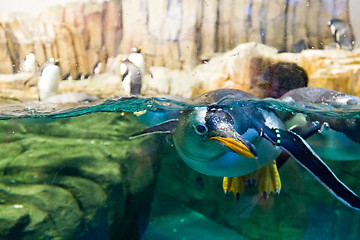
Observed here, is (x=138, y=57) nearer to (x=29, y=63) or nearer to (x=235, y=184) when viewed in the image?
(x=29, y=63)

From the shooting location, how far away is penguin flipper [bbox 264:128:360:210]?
176 cm

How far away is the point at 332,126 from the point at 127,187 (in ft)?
7.72

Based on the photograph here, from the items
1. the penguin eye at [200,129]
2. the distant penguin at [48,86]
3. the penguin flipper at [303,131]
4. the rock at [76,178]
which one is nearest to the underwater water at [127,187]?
the rock at [76,178]

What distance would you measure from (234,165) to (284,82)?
804mm

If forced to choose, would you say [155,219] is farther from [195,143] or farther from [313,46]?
[313,46]

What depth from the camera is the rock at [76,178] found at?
9.23 ft

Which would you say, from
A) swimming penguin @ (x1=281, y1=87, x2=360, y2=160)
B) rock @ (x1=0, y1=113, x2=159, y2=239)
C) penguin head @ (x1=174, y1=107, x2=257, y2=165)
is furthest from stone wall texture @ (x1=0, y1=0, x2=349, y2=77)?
rock @ (x1=0, y1=113, x2=159, y2=239)

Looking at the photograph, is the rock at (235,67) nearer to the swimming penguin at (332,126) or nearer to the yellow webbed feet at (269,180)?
the swimming penguin at (332,126)

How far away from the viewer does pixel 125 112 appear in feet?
11.7

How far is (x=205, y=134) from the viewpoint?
6.55 ft

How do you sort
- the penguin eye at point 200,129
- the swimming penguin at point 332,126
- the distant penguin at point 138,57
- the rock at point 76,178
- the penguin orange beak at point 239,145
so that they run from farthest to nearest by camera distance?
the rock at point 76,178, the swimming penguin at point 332,126, the distant penguin at point 138,57, the penguin eye at point 200,129, the penguin orange beak at point 239,145

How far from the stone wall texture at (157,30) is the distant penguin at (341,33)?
0.26 ft

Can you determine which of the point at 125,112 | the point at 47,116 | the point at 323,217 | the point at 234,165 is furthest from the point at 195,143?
the point at 323,217

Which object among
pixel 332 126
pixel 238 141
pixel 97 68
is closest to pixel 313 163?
pixel 238 141
